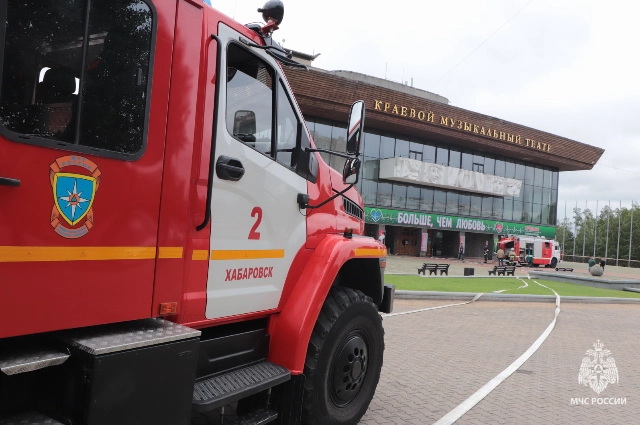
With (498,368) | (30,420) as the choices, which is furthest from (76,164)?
(498,368)

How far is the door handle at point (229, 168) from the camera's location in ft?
9.27

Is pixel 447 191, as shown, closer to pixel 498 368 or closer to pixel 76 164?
pixel 498 368

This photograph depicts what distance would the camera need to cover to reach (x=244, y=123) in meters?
3.10

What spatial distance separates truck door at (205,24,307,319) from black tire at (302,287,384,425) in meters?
0.49

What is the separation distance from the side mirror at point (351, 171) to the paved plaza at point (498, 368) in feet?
7.15

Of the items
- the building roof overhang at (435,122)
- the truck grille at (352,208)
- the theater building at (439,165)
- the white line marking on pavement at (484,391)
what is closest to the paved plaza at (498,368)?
the white line marking on pavement at (484,391)

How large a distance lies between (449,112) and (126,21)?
4252cm

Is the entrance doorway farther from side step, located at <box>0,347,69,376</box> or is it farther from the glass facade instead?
side step, located at <box>0,347,69,376</box>

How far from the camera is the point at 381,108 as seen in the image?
126 ft

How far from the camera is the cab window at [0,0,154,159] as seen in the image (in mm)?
1888

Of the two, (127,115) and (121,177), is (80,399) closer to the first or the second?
(121,177)

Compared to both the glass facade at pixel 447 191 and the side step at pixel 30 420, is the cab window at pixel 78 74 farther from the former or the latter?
the glass facade at pixel 447 191

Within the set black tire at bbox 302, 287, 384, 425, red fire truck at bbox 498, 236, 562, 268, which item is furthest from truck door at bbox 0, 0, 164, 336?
red fire truck at bbox 498, 236, 562, 268

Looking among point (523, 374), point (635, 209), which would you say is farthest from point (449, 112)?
point (635, 209)
